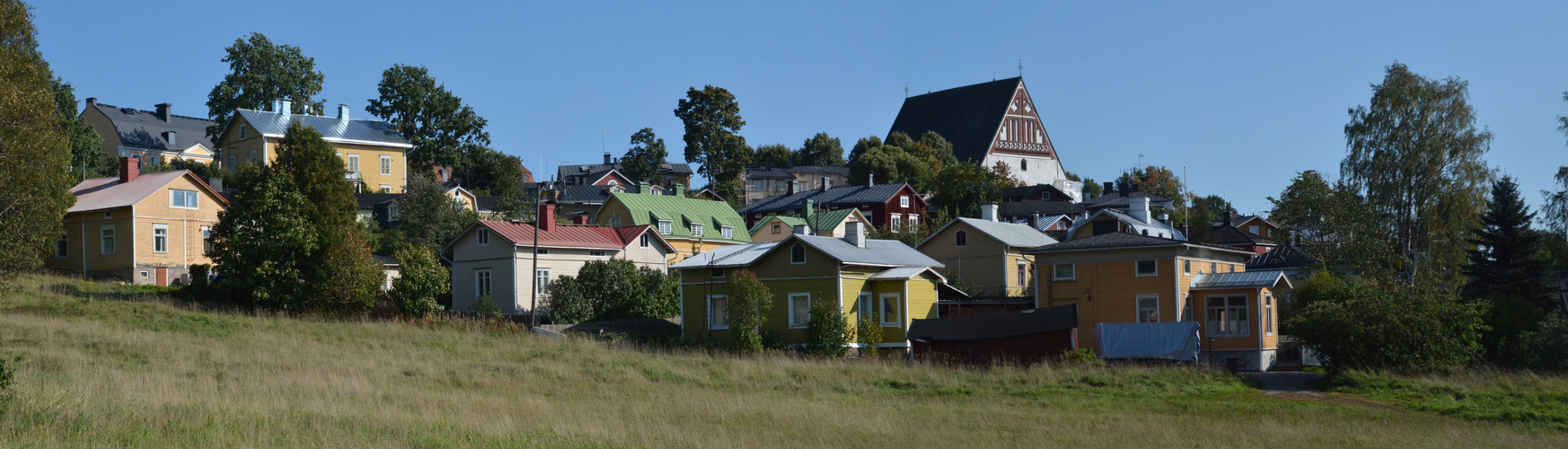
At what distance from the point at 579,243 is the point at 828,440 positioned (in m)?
31.9

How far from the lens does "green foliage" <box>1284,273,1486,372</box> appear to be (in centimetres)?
2920

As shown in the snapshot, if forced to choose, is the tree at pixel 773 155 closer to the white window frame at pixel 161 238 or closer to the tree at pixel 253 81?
the tree at pixel 253 81

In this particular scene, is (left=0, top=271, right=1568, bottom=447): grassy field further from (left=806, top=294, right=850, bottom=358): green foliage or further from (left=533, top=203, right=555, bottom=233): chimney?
(left=533, top=203, right=555, bottom=233): chimney

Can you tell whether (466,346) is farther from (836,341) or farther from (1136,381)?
(1136,381)

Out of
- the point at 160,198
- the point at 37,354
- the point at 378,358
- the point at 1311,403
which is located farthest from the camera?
the point at 160,198

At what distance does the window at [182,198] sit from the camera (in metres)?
48.8

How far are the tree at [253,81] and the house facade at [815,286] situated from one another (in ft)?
152

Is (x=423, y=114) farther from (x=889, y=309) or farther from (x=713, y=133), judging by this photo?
(x=889, y=309)

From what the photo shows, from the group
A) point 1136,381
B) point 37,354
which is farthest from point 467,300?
point 1136,381

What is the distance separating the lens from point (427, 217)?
2325 inches

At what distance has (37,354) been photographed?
84.9 ft

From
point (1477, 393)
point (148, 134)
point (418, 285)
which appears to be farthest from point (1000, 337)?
point (148, 134)

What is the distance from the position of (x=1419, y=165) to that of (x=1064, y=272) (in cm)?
1562

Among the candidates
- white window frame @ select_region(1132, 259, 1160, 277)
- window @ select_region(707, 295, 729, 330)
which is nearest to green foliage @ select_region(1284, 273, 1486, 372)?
white window frame @ select_region(1132, 259, 1160, 277)
